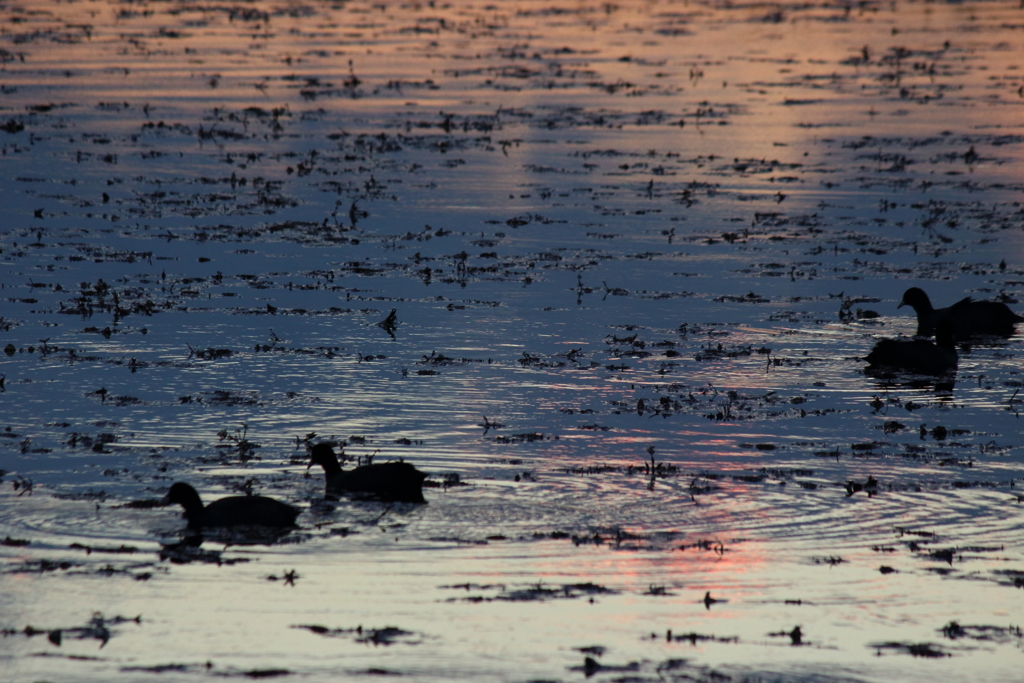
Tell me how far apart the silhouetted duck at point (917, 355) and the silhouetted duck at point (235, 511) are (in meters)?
7.05

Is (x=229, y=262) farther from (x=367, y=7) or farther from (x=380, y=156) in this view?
(x=367, y=7)

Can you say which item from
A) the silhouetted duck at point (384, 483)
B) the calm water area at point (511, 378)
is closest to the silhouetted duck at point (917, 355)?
the calm water area at point (511, 378)

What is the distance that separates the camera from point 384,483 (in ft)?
34.2

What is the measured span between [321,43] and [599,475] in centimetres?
3022

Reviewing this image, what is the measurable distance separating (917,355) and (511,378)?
4189 millimetres

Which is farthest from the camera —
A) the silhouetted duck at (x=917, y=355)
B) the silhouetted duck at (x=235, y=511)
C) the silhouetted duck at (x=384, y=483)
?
the silhouetted duck at (x=917, y=355)

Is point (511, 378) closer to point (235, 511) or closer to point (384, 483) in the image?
point (384, 483)

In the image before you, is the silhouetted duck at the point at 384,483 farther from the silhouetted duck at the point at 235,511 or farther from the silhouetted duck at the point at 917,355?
the silhouetted duck at the point at 917,355

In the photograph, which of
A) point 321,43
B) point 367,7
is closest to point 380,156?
point 321,43

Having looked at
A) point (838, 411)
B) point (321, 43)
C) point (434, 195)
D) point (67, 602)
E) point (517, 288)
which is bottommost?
point (67, 602)

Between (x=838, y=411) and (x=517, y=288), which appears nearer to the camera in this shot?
(x=838, y=411)

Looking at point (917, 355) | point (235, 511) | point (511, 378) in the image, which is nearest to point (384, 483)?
point (235, 511)

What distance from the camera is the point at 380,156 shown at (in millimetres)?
24734

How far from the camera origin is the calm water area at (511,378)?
27.4ft
